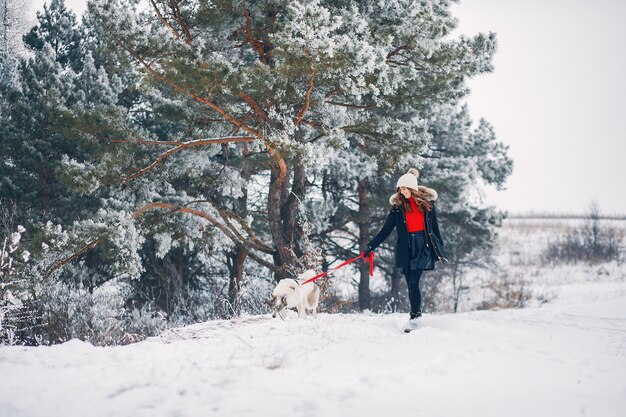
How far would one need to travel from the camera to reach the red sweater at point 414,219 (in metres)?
6.21

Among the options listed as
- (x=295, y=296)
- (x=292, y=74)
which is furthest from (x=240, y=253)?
(x=295, y=296)

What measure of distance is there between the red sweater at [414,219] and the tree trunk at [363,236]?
10.2 metres

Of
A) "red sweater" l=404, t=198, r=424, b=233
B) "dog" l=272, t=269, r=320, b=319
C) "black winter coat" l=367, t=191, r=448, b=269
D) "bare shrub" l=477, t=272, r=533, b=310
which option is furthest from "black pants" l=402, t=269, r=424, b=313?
"bare shrub" l=477, t=272, r=533, b=310

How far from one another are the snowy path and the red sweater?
1223 millimetres

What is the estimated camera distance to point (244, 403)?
3.22 metres

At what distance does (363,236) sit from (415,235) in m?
11.2

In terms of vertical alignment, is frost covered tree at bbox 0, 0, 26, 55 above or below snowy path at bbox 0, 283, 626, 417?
above

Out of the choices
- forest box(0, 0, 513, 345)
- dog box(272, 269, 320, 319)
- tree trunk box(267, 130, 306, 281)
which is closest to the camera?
dog box(272, 269, 320, 319)

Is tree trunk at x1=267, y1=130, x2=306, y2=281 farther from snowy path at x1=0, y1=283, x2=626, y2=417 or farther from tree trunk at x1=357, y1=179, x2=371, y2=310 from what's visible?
snowy path at x1=0, y1=283, x2=626, y2=417

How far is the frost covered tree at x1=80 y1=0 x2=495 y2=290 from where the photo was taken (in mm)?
8625

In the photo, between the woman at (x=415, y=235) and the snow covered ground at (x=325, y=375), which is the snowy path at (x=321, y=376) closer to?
the snow covered ground at (x=325, y=375)

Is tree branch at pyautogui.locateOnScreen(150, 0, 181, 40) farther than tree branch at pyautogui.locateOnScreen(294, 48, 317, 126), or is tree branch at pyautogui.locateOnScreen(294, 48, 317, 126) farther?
tree branch at pyautogui.locateOnScreen(150, 0, 181, 40)

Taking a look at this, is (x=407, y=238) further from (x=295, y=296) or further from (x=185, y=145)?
(x=185, y=145)

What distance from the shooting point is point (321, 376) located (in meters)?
3.73
